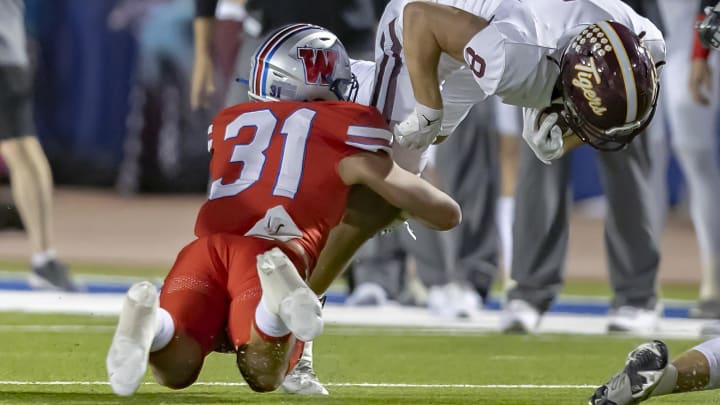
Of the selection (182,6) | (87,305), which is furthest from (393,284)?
(182,6)

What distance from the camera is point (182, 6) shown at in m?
→ 17.2

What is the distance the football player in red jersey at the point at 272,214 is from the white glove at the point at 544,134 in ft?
1.09

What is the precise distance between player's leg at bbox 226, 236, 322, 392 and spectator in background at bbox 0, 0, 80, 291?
4799 mm

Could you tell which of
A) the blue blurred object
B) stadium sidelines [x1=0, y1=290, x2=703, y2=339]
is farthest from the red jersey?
the blue blurred object

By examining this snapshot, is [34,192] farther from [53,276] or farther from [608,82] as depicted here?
[608,82]

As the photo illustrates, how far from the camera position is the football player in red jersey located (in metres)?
4.60

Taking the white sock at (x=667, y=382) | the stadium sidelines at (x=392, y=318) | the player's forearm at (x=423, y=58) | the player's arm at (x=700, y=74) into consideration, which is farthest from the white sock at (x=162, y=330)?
the player's arm at (x=700, y=74)

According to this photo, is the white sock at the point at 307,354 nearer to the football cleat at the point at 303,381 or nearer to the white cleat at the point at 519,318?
the football cleat at the point at 303,381

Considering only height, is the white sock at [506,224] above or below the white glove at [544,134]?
below

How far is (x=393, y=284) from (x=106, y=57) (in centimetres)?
865

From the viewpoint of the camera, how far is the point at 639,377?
4609 mm

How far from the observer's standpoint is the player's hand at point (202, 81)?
854 centimetres

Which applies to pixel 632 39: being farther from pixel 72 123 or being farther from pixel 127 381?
pixel 72 123

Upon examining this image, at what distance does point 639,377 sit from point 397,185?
1.03 metres
